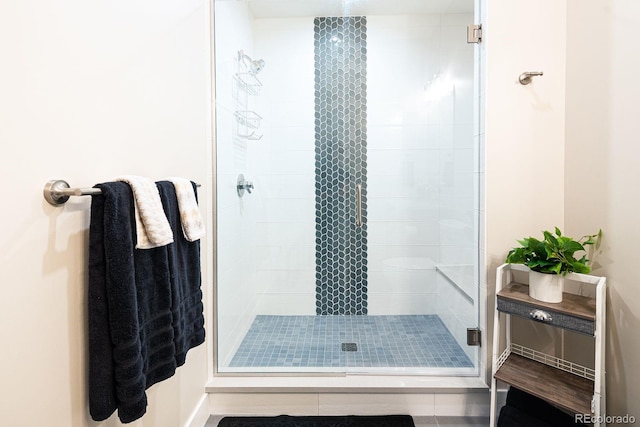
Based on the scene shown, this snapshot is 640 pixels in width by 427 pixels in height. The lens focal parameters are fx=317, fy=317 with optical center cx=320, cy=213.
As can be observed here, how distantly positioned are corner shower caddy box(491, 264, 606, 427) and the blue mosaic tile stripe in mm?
992

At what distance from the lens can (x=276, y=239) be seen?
2.32 m

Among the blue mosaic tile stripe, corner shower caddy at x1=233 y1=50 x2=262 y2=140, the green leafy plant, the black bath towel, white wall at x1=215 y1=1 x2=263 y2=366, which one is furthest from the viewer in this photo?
the blue mosaic tile stripe

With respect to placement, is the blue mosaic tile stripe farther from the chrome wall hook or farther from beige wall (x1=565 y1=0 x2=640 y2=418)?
beige wall (x1=565 y1=0 x2=640 y2=418)

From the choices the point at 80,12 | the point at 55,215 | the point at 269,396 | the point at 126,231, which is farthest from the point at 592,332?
the point at 80,12

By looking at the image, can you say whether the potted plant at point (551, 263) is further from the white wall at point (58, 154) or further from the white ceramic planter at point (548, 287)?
the white wall at point (58, 154)

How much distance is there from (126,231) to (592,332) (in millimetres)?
1658

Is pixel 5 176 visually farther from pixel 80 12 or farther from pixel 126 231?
pixel 80 12

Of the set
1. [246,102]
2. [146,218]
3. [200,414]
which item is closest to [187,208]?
[146,218]

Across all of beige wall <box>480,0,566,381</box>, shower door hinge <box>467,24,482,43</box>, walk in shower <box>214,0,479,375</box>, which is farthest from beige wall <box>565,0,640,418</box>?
walk in shower <box>214,0,479,375</box>

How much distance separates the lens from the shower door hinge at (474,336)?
1.75 meters

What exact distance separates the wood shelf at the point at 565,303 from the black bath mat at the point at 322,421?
831 mm

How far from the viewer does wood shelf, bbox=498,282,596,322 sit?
1.27m

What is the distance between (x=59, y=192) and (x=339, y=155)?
1.71 meters

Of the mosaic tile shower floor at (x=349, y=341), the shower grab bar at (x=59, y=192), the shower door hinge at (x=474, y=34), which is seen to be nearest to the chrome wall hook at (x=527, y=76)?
the shower door hinge at (x=474, y=34)
